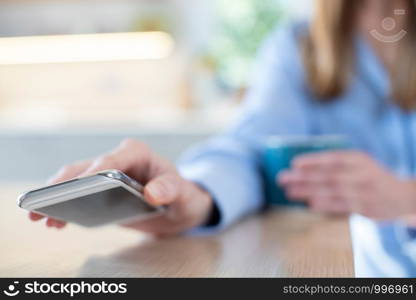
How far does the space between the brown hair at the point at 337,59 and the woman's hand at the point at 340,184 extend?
0.82 ft

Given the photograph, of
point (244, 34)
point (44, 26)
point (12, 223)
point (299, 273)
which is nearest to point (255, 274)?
point (299, 273)

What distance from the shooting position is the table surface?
1.08 ft

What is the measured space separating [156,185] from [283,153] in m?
0.25

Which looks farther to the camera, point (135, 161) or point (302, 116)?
point (302, 116)

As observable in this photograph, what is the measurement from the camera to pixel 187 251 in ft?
1.32

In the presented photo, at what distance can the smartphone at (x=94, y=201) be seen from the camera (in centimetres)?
31

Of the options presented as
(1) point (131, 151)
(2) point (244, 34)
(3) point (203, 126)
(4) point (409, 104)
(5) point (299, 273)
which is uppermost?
(2) point (244, 34)

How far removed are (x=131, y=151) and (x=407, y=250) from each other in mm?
243

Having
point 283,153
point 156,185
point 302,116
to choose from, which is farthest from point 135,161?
point 302,116

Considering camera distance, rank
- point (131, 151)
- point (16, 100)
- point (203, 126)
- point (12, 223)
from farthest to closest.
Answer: point (16, 100) < point (203, 126) < point (12, 223) < point (131, 151)

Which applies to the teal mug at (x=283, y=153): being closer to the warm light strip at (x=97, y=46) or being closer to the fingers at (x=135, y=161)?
the fingers at (x=135, y=161)

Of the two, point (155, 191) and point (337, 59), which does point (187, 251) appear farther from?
point (337, 59)

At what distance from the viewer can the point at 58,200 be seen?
32 centimetres

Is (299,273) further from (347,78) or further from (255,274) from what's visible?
(347,78)
